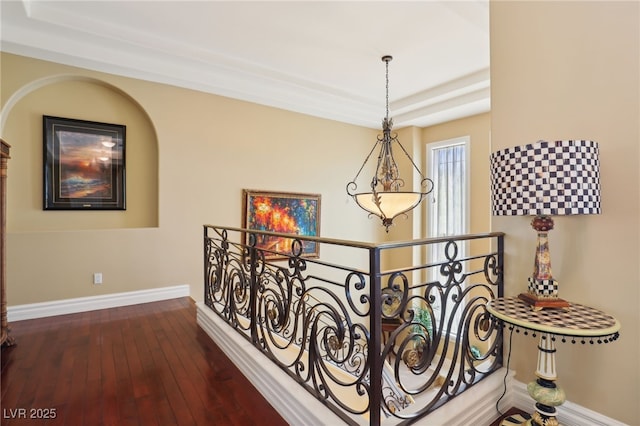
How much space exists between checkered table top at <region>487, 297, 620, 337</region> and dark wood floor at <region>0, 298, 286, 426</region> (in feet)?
4.49

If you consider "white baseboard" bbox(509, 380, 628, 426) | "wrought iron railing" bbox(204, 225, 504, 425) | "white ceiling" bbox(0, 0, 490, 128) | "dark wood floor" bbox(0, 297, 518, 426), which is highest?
"white ceiling" bbox(0, 0, 490, 128)

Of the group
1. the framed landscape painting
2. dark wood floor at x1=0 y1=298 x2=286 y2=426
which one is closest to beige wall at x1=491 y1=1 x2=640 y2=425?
dark wood floor at x1=0 y1=298 x2=286 y2=426

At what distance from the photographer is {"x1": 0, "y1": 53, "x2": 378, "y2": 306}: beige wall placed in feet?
11.3

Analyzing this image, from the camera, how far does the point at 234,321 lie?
2.68 m

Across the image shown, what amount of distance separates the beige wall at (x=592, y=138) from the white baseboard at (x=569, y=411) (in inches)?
1.4

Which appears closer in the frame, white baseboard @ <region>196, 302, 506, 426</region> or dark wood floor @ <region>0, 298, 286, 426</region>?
white baseboard @ <region>196, 302, 506, 426</region>

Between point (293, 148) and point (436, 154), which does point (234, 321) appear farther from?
point (436, 154)

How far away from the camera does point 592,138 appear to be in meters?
1.63

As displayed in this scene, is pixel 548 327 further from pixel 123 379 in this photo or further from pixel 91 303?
pixel 91 303

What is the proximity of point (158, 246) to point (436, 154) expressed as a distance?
5.16 meters

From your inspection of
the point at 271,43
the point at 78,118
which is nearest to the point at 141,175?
the point at 78,118

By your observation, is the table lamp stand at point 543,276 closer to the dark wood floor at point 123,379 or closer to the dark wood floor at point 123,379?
the dark wood floor at point 123,379

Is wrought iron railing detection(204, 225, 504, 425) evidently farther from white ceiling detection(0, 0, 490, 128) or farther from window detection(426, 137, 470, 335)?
window detection(426, 137, 470, 335)

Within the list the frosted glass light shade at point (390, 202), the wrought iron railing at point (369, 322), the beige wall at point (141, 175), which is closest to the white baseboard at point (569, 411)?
the wrought iron railing at point (369, 322)
